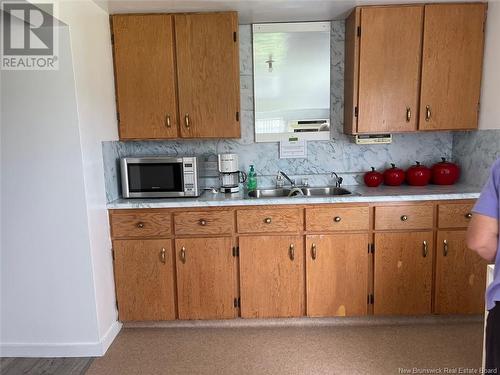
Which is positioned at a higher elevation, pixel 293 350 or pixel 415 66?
→ pixel 415 66

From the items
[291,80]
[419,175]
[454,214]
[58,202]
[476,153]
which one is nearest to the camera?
[58,202]

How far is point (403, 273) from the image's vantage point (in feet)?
8.32

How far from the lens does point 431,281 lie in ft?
8.34

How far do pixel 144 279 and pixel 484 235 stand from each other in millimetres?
2092

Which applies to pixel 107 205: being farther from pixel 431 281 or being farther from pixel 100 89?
pixel 431 281

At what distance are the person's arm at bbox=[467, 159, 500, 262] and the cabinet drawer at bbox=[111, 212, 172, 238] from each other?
1829mm

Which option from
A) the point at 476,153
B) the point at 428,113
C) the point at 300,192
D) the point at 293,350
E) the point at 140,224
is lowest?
the point at 293,350

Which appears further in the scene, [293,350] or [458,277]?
[458,277]

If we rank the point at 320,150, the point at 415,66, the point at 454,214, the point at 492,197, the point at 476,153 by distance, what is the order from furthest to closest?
the point at 320,150 → the point at 476,153 → the point at 415,66 → the point at 454,214 → the point at 492,197

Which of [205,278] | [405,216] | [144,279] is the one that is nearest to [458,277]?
[405,216]

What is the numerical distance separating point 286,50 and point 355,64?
0.59 meters

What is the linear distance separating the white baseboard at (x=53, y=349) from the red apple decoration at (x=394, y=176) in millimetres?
2387

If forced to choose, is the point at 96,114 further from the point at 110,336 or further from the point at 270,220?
the point at 110,336

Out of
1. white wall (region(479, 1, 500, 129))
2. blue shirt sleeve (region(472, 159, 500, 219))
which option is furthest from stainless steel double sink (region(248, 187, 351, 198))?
blue shirt sleeve (region(472, 159, 500, 219))
